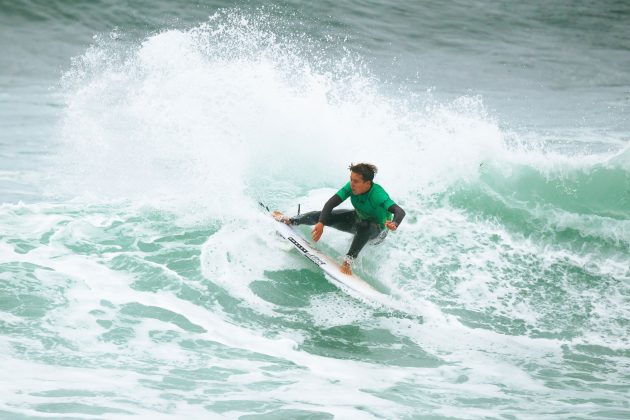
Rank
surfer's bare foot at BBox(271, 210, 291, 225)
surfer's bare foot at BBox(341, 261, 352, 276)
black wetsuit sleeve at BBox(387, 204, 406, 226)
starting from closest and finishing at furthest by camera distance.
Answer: black wetsuit sleeve at BBox(387, 204, 406, 226) < surfer's bare foot at BBox(341, 261, 352, 276) < surfer's bare foot at BBox(271, 210, 291, 225)

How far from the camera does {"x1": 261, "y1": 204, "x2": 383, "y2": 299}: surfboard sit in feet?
25.8

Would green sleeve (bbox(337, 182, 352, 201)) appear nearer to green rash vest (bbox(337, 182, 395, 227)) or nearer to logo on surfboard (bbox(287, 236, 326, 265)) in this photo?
green rash vest (bbox(337, 182, 395, 227))

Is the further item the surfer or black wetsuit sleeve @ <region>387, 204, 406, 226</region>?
the surfer

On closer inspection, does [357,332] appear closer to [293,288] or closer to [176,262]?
[293,288]

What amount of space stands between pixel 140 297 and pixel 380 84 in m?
13.9

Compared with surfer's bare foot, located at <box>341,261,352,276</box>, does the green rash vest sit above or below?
above

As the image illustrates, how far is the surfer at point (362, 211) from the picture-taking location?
25.9 ft

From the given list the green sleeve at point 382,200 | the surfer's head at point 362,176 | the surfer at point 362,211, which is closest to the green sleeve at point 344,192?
the surfer at point 362,211

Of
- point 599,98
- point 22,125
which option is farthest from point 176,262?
point 599,98

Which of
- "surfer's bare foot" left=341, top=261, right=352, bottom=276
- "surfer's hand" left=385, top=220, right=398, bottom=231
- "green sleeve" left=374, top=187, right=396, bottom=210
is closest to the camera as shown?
"surfer's hand" left=385, top=220, right=398, bottom=231

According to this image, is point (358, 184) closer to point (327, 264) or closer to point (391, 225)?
point (391, 225)

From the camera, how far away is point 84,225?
9391 millimetres

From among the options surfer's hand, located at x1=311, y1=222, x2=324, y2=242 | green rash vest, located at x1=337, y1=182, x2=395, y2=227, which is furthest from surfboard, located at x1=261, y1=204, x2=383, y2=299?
green rash vest, located at x1=337, y1=182, x2=395, y2=227

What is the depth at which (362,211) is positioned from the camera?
27.3ft
